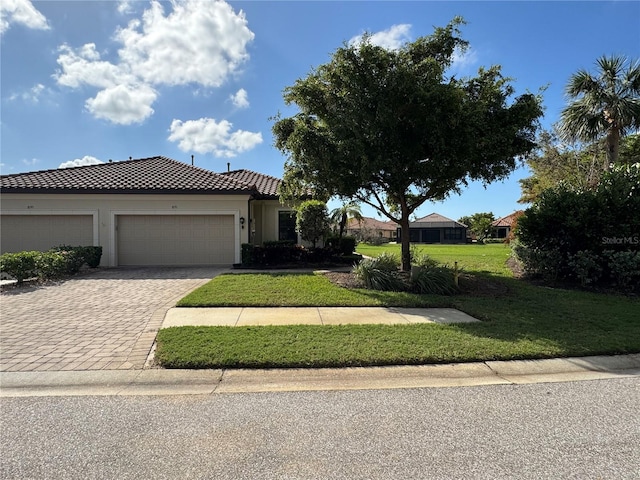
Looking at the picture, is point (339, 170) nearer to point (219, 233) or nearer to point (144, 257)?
point (219, 233)

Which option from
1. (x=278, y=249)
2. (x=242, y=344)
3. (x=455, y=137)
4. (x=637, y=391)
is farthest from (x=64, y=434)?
(x=278, y=249)

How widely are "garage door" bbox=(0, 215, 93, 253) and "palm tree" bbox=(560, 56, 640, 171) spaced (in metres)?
22.1

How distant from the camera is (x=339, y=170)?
9781 millimetres

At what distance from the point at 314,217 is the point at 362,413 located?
12.1m

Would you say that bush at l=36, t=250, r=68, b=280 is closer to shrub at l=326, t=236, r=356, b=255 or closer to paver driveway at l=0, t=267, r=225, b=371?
paver driveway at l=0, t=267, r=225, b=371

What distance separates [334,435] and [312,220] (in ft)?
41.0

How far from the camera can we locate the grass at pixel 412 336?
4914mm

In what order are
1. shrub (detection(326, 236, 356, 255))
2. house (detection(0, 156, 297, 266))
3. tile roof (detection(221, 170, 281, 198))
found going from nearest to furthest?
house (detection(0, 156, 297, 266)) → shrub (detection(326, 236, 356, 255)) → tile roof (detection(221, 170, 281, 198))

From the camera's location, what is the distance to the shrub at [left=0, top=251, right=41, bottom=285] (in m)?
10.5

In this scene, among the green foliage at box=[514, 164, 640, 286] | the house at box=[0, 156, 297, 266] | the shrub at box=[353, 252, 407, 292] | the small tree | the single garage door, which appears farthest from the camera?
the single garage door

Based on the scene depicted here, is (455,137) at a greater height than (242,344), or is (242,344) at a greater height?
(455,137)

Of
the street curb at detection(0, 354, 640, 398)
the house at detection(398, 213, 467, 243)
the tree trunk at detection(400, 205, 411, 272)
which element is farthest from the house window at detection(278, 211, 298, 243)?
the house at detection(398, 213, 467, 243)

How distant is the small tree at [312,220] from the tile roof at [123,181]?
7.85ft

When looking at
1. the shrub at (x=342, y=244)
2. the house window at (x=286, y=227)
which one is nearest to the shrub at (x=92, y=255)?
the house window at (x=286, y=227)
